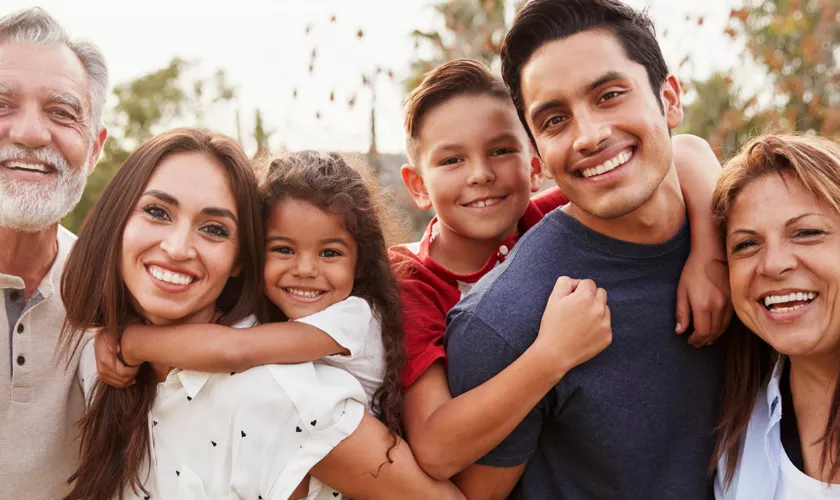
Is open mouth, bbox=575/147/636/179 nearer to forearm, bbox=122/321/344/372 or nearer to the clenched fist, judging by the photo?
the clenched fist

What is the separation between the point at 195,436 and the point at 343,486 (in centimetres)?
50

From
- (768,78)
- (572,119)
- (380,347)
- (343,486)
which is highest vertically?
(768,78)

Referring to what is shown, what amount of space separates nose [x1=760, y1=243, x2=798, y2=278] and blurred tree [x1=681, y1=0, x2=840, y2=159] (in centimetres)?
656

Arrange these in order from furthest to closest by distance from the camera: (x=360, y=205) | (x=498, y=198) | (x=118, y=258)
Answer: (x=498, y=198) < (x=360, y=205) < (x=118, y=258)

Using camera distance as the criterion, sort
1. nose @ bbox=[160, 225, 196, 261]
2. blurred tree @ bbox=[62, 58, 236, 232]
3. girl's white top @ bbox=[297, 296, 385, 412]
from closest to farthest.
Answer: nose @ bbox=[160, 225, 196, 261] < girl's white top @ bbox=[297, 296, 385, 412] < blurred tree @ bbox=[62, 58, 236, 232]

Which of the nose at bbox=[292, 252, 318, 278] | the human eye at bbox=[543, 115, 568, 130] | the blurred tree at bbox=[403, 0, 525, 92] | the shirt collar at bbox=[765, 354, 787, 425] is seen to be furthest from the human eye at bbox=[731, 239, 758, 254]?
the blurred tree at bbox=[403, 0, 525, 92]

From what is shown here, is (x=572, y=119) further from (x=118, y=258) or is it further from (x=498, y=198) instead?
(x=118, y=258)

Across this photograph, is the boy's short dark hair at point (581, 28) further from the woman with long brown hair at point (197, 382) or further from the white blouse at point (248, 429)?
the white blouse at point (248, 429)

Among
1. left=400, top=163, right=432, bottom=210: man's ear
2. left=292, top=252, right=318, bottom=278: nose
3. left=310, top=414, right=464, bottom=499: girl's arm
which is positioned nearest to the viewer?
left=310, top=414, right=464, bottom=499: girl's arm

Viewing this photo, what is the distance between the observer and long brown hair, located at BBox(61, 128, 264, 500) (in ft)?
8.41

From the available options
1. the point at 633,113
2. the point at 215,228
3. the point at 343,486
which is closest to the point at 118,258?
the point at 215,228

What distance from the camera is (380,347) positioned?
2.71m

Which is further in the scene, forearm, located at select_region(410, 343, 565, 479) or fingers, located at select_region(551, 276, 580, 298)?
fingers, located at select_region(551, 276, 580, 298)

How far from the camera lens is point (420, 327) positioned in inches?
109
